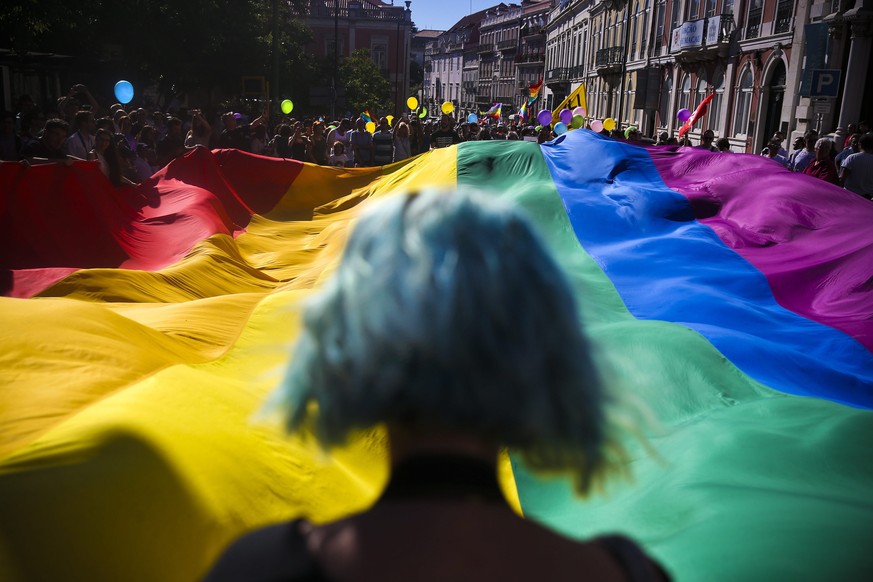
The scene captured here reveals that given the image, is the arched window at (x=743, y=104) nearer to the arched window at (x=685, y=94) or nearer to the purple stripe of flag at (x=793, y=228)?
the arched window at (x=685, y=94)

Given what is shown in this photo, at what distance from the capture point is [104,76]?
21578 millimetres

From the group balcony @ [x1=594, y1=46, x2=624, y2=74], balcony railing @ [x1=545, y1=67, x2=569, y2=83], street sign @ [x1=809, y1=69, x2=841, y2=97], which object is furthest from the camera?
balcony railing @ [x1=545, y1=67, x2=569, y2=83]

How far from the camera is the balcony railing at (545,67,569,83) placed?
5528 cm

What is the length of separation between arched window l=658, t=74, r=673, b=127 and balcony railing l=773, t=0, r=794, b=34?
9.34 metres

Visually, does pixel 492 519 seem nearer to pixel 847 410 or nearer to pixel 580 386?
pixel 580 386

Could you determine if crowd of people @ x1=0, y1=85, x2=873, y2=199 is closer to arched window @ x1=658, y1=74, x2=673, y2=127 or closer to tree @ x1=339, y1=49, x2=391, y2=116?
arched window @ x1=658, y1=74, x2=673, y2=127

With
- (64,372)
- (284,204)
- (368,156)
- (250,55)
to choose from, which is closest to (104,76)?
(250,55)

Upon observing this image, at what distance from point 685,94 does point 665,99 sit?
2.44m

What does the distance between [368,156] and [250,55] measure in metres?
13.0

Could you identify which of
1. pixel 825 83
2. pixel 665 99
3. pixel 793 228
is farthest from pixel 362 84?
pixel 793 228

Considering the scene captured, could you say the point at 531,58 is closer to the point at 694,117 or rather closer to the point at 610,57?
the point at 610,57

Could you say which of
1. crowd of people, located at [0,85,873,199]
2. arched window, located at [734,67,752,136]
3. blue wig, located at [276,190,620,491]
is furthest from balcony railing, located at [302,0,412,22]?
blue wig, located at [276,190,620,491]

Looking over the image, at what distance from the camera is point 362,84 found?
39094mm

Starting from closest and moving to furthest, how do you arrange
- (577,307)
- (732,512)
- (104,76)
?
(577,307), (732,512), (104,76)
